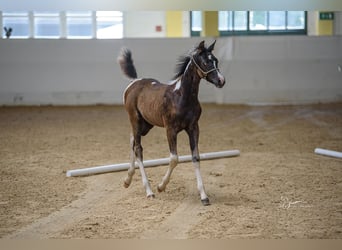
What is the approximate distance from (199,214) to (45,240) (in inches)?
45.6

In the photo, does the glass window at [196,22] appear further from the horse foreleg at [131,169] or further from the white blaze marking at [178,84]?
the white blaze marking at [178,84]

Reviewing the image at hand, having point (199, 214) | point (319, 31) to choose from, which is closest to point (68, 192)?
point (199, 214)

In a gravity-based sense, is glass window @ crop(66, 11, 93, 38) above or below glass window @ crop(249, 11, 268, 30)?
above

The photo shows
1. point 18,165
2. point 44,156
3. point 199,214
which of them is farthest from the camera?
point 44,156

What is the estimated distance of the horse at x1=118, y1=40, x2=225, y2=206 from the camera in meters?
3.96

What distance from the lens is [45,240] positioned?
3117 millimetres

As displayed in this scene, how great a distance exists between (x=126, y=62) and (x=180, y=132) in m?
3.42

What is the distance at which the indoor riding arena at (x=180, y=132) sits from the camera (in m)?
3.78

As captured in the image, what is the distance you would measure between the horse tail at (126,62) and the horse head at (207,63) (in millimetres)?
612

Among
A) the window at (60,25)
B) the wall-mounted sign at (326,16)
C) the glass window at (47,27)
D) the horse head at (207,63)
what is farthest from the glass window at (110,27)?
the horse head at (207,63)

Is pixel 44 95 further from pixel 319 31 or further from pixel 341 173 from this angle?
pixel 341 173

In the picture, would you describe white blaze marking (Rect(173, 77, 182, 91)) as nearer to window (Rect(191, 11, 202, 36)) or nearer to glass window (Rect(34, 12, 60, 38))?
window (Rect(191, 11, 202, 36))

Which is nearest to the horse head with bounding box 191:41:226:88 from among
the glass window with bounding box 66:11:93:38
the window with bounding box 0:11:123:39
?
the window with bounding box 0:11:123:39

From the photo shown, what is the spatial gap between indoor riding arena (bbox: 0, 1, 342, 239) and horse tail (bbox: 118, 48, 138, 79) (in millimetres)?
83
